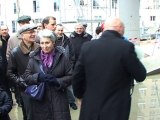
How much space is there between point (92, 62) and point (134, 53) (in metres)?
0.44

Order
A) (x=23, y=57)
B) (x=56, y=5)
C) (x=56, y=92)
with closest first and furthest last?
(x=56, y=92) < (x=23, y=57) < (x=56, y=5)

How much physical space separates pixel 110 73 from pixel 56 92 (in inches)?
36.6

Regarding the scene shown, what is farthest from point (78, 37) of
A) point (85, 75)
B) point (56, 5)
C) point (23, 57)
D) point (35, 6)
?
point (35, 6)

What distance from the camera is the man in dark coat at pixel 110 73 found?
14.9 feet

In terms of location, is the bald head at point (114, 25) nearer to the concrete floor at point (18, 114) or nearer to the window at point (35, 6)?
the concrete floor at point (18, 114)

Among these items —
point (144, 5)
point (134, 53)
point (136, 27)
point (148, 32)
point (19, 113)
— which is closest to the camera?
point (134, 53)

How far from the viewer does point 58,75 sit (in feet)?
17.3

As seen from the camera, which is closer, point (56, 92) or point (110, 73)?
point (110, 73)

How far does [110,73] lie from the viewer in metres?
4.56

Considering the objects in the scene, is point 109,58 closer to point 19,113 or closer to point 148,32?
point 19,113

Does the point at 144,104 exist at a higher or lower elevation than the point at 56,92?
lower

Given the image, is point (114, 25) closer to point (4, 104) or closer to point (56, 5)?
point (4, 104)

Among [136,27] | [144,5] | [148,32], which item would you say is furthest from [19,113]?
[144,5]

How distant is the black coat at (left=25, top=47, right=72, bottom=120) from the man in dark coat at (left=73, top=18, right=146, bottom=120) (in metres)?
0.54
